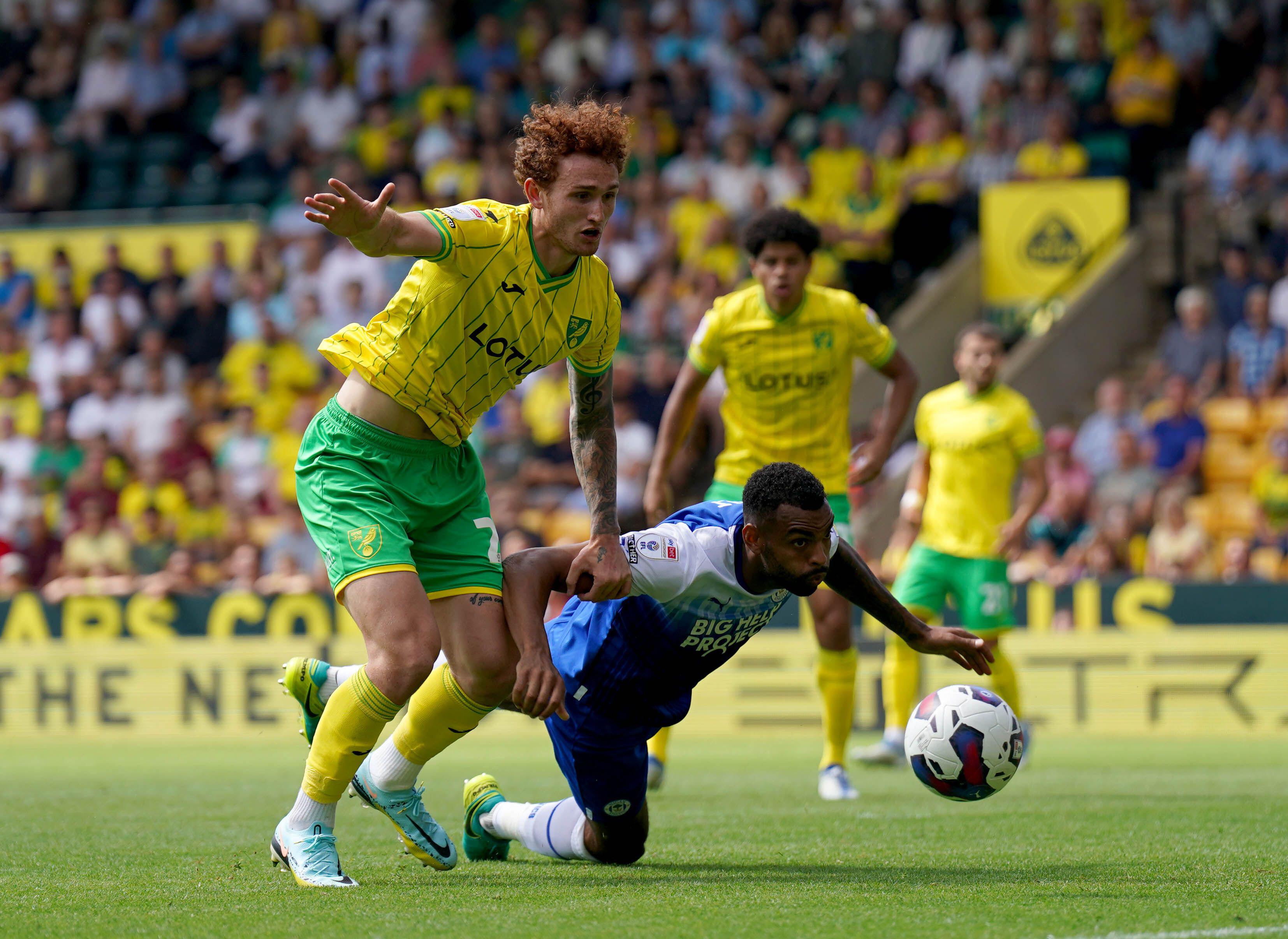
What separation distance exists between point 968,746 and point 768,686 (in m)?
7.12

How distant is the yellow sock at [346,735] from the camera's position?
5234 millimetres

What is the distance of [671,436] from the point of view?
837 cm

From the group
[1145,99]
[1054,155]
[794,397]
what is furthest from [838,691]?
[1145,99]

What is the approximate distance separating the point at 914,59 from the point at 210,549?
9017 mm

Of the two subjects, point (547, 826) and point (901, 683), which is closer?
point (547, 826)

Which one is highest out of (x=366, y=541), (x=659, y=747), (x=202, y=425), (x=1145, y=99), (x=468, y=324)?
(x=1145, y=99)

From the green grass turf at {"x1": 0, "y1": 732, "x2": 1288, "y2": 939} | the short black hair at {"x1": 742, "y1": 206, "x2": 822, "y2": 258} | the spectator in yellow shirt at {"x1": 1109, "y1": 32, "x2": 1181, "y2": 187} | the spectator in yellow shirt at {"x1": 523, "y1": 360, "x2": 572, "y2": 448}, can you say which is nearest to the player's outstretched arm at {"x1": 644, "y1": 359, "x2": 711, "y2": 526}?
the short black hair at {"x1": 742, "y1": 206, "x2": 822, "y2": 258}

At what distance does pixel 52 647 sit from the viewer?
14242 millimetres

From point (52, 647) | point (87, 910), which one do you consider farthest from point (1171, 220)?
point (87, 910)

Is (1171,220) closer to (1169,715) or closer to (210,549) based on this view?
(1169,715)

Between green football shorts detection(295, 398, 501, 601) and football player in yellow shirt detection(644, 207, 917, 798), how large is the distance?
2.75m

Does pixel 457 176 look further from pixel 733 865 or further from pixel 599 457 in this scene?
pixel 733 865

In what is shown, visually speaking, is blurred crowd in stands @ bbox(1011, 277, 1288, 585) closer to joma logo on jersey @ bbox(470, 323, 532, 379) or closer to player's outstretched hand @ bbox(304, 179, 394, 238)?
joma logo on jersey @ bbox(470, 323, 532, 379)

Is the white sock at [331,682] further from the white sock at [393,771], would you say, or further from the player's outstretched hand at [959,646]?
the player's outstretched hand at [959,646]
